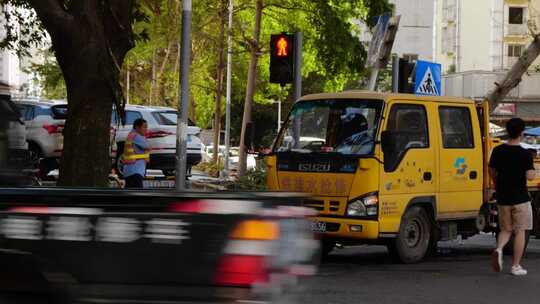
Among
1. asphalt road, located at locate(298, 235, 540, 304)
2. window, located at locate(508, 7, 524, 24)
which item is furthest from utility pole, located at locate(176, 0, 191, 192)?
window, located at locate(508, 7, 524, 24)

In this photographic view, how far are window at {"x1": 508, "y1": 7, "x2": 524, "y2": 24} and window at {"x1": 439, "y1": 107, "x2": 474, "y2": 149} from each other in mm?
51355

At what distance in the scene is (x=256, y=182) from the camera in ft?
64.8

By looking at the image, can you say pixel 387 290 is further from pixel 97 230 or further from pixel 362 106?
pixel 97 230

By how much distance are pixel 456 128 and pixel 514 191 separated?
1.95 metres

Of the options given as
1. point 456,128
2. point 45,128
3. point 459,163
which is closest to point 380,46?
point 456,128

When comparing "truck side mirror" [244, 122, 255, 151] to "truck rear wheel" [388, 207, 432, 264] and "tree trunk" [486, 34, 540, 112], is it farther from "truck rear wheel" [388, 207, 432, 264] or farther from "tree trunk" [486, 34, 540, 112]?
"tree trunk" [486, 34, 540, 112]

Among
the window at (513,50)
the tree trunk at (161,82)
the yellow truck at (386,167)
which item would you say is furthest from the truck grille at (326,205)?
the window at (513,50)

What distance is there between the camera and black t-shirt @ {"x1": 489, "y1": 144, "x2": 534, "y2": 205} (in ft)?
34.0

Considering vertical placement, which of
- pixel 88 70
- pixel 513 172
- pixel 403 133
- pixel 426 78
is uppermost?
pixel 426 78

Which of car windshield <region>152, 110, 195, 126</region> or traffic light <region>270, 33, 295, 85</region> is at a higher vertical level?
traffic light <region>270, 33, 295, 85</region>

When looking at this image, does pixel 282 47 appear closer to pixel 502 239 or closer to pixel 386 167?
pixel 386 167

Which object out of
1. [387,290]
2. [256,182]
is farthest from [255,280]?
[256,182]

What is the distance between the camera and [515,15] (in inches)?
2418

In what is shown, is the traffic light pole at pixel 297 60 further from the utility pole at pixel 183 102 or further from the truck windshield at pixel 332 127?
the truck windshield at pixel 332 127
